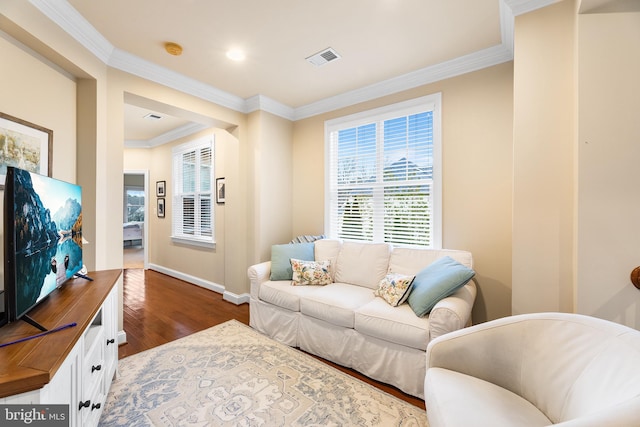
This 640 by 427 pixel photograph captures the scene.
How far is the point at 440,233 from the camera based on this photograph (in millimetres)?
2762

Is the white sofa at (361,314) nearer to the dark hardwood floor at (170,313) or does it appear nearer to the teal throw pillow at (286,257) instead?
the teal throw pillow at (286,257)

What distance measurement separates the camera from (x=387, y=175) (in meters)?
3.13

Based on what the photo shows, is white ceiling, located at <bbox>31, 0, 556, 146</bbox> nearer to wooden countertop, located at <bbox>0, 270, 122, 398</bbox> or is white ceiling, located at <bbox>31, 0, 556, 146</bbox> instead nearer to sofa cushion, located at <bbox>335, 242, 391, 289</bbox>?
sofa cushion, located at <bbox>335, 242, 391, 289</bbox>

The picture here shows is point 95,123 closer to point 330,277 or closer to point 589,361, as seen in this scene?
point 330,277

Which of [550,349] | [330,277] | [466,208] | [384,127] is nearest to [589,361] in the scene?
[550,349]

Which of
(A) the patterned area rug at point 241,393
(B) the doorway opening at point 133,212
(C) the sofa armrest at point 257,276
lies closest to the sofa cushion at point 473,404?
(A) the patterned area rug at point 241,393

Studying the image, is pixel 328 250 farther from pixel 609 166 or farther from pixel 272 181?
pixel 609 166

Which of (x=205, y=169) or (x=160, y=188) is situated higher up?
(x=205, y=169)

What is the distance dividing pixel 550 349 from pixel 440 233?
5.19ft

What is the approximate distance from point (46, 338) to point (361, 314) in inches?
69.7

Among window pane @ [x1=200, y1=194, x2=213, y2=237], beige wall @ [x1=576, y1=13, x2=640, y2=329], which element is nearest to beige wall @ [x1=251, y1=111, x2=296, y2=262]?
window pane @ [x1=200, y1=194, x2=213, y2=237]

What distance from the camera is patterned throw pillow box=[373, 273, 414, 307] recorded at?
2203 mm

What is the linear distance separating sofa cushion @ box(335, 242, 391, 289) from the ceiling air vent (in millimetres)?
1858

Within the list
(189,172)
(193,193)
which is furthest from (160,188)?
(193,193)
